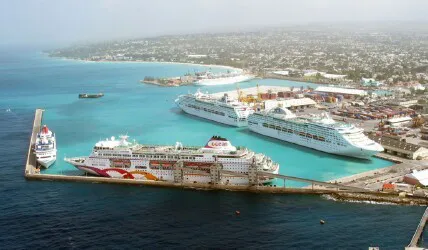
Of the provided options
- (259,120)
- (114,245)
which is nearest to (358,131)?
(259,120)

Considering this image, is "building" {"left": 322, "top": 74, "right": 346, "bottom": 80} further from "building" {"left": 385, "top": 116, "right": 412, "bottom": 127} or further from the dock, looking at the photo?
the dock

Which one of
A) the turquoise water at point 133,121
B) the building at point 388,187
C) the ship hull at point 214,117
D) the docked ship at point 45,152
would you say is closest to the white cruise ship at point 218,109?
the ship hull at point 214,117

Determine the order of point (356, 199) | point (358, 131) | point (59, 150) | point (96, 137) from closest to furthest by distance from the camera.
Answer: point (356, 199), point (358, 131), point (59, 150), point (96, 137)

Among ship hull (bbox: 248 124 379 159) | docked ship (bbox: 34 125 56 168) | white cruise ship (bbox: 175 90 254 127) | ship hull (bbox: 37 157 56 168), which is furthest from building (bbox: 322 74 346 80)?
ship hull (bbox: 37 157 56 168)

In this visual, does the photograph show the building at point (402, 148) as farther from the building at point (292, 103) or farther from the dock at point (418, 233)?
the building at point (292, 103)

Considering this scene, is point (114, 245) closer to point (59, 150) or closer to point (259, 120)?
point (59, 150)

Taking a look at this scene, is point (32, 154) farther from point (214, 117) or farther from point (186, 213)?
point (214, 117)

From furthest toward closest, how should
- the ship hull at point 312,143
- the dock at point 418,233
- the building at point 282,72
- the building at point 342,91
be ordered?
the building at point 282,72
the building at point 342,91
the ship hull at point 312,143
the dock at point 418,233
